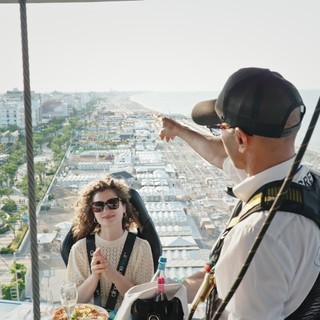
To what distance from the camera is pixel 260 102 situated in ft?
2.64

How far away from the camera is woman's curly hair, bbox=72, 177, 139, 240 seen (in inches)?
77.4

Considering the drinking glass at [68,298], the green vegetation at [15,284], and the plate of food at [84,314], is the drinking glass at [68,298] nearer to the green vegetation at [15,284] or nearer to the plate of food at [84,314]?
the plate of food at [84,314]

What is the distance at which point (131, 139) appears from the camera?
301 cm

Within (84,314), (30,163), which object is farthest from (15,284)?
(30,163)

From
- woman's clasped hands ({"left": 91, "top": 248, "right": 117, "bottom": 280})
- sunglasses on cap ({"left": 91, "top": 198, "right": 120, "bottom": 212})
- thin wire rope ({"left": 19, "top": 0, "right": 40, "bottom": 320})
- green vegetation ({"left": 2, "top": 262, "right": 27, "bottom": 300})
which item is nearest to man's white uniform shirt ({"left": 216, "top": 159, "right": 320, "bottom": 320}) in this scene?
thin wire rope ({"left": 19, "top": 0, "right": 40, "bottom": 320})

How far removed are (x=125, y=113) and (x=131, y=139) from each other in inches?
7.5

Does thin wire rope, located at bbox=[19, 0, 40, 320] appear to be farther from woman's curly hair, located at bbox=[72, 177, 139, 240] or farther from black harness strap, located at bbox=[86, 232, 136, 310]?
woman's curly hair, located at bbox=[72, 177, 139, 240]

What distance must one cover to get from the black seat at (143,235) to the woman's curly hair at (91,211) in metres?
0.02

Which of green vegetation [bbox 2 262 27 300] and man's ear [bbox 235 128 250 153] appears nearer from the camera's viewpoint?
man's ear [bbox 235 128 250 153]

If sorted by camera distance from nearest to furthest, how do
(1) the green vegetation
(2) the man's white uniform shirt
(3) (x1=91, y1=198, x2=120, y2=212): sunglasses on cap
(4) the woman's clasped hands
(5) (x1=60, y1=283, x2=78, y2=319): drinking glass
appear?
(2) the man's white uniform shirt → (5) (x1=60, y1=283, x2=78, y2=319): drinking glass → (4) the woman's clasped hands → (3) (x1=91, y1=198, x2=120, y2=212): sunglasses on cap → (1) the green vegetation

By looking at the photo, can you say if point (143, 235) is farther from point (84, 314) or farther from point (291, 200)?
point (291, 200)

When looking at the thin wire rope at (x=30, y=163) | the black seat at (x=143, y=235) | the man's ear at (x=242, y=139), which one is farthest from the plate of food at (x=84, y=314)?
the man's ear at (x=242, y=139)

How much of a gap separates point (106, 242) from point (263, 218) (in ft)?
4.21

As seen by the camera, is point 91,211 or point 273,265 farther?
point 91,211
